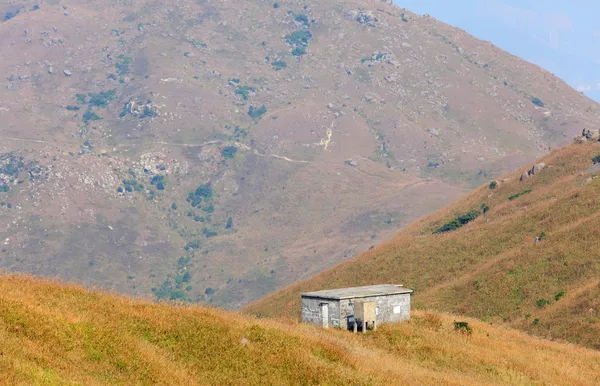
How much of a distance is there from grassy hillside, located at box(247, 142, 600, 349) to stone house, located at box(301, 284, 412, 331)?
17.2 metres

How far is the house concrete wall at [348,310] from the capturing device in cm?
3881

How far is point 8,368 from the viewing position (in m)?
20.8

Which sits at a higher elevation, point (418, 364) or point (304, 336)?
point (304, 336)

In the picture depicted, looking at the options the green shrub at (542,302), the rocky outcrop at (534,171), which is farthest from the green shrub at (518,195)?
the green shrub at (542,302)

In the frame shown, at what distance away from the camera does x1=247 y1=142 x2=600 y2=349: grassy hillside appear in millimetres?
61566

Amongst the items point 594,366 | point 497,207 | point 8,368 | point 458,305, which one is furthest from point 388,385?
point 497,207

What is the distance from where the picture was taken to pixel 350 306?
128 feet

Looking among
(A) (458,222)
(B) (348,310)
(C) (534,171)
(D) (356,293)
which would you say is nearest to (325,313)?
(B) (348,310)

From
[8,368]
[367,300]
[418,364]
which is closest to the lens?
[8,368]

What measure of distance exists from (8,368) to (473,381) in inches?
747

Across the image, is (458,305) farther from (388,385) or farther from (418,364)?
(388,385)

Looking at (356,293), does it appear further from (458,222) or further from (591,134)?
(591,134)

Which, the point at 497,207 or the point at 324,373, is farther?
the point at 497,207

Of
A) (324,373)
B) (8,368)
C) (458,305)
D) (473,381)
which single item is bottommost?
(458,305)
